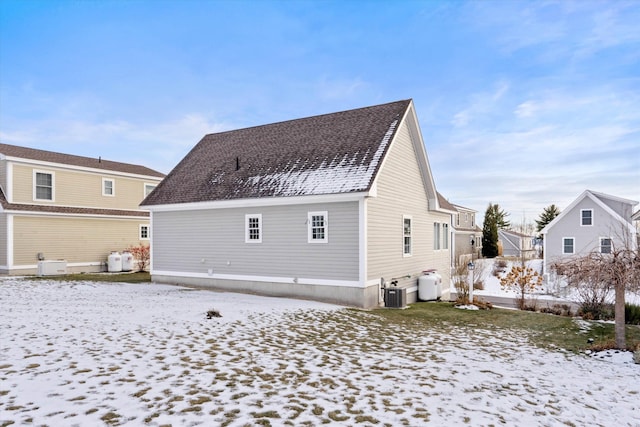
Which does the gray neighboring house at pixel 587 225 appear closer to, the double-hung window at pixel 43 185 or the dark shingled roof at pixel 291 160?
the dark shingled roof at pixel 291 160

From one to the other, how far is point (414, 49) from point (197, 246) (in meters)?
15.2

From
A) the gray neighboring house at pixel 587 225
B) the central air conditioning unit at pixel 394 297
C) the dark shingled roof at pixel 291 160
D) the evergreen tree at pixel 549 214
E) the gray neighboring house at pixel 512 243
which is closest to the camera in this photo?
the central air conditioning unit at pixel 394 297

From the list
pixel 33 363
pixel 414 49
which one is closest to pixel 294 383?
pixel 33 363

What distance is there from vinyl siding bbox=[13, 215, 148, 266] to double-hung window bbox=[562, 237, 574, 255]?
33.7 meters

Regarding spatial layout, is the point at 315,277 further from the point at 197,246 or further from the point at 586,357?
the point at 586,357

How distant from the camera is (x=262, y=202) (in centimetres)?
1566

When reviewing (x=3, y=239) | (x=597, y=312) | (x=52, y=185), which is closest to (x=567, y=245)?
(x=597, y=312)

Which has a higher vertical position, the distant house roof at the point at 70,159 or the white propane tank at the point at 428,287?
the distant house roof at the point at 70,159

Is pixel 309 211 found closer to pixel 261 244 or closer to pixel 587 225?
pixel 261 244

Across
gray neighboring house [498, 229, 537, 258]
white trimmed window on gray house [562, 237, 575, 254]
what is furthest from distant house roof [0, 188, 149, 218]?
gray neighboring house [498, 229, 537, 258]

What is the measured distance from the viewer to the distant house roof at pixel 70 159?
76.4ft

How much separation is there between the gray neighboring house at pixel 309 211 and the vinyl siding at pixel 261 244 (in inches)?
1.7

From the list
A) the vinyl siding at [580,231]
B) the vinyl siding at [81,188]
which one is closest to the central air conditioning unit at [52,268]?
the vinyl siding at [81,188]

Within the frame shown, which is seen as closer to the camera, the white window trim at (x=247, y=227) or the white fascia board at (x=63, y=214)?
the white window trim at (x=247, y=227)
